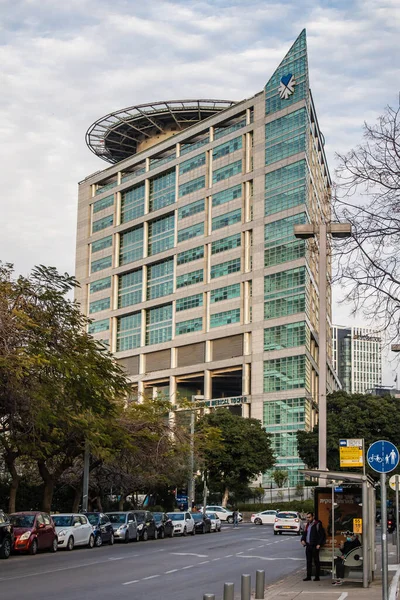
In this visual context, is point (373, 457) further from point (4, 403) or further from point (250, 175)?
point (250, 175)

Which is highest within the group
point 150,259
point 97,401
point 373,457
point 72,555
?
point 150,259

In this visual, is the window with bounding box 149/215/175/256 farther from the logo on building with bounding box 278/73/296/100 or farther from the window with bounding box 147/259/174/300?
the logo on building with bounding box 278/73/296/100

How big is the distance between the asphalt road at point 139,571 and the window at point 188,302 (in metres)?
70.8

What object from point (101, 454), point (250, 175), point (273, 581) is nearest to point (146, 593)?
point (273, 581)

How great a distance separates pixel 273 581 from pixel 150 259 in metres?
97.5

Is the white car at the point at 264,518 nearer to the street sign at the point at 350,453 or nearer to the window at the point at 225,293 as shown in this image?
the window at the point at 225,293

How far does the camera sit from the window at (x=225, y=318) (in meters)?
103

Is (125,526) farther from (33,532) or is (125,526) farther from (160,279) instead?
(160,279)

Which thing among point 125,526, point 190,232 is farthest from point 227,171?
point 125,526

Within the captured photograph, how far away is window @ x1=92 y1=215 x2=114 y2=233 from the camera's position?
127750 millimetres

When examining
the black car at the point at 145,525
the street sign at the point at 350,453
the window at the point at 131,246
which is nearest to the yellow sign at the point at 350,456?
the street sign at the point at 350,453

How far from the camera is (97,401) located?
1316 inches

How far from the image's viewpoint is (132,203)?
412 feet

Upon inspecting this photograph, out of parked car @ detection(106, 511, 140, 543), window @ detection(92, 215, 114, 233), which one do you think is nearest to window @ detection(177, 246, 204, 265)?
window @ detection(92, 215, 114, 233)
